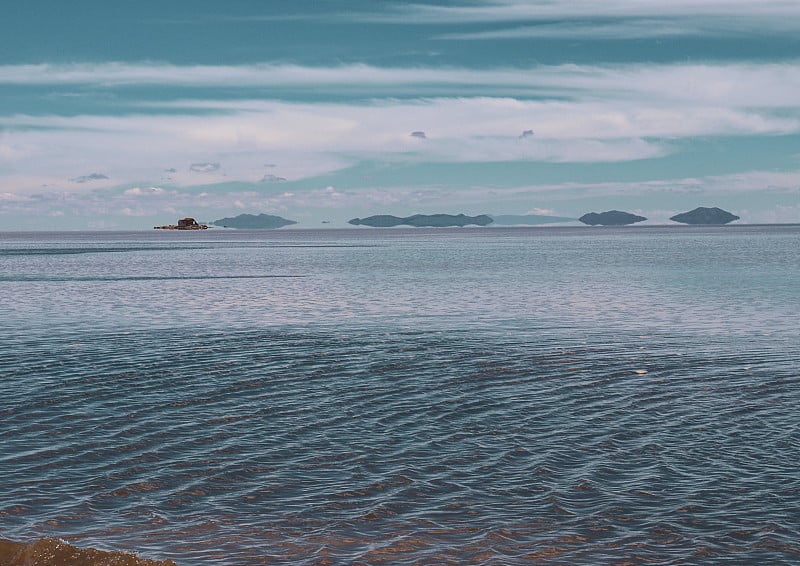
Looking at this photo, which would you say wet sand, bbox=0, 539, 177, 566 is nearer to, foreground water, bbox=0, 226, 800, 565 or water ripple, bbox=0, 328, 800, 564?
foreground water, bbox=0, 226, 800, 565

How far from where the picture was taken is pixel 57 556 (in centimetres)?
1299

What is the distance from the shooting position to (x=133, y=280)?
9056 cm

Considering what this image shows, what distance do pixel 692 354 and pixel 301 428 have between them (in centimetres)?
1971

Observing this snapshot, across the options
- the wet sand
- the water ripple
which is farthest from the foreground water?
the wet sand

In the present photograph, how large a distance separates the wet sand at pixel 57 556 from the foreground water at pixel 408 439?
1460 mm

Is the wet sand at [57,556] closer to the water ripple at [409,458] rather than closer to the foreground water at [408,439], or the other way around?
the foreground water at [408,439]

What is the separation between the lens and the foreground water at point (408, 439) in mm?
15695

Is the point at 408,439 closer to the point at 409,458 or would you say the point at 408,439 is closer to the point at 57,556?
the point at 409,458

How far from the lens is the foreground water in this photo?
1570cm

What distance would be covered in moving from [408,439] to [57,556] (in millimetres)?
10814

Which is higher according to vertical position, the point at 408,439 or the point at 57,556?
the point at 57,556

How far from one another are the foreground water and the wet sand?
146 cm

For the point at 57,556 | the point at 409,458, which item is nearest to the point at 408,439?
the point at 409,458

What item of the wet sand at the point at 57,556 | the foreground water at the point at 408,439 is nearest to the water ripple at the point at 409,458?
the foreground water at the point at 408,439
